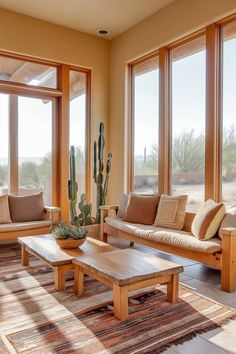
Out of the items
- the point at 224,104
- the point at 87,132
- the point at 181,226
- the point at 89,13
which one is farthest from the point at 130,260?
the point at 89,13

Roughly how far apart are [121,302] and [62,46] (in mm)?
4588

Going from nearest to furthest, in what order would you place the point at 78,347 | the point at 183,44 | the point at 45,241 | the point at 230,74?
the point at 78,347 < the point at 45,241 < the point at 230,74 < the point at 183,44

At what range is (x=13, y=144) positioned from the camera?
17.1 feet

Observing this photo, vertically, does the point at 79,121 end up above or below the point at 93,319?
above

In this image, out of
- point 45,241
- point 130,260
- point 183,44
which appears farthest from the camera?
point 183,44

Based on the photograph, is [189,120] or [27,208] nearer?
[189,120]

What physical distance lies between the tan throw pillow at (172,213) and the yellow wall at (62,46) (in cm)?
199

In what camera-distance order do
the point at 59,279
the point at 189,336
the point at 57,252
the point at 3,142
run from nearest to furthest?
the point at 189,336, the point at 59,279, the point at 57,252, the point at 3,142

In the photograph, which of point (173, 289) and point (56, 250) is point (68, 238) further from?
point (173, 289)

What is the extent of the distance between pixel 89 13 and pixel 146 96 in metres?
1.61

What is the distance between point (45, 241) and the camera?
362 cm

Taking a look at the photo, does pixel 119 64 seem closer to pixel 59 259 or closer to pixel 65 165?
pixel 65 165

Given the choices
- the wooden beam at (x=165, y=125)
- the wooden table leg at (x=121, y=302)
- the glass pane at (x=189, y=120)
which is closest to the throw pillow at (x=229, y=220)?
the glass pane at (x=189, y=120)

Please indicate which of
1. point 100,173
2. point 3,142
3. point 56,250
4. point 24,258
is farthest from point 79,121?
point 56,250
